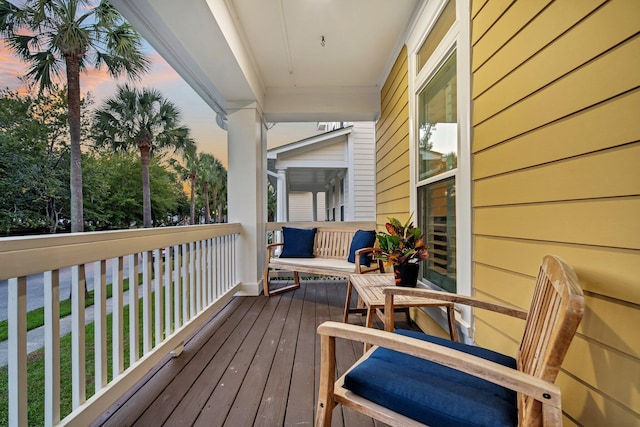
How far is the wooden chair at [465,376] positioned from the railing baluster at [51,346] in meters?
1.04

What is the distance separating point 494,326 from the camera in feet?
4.65

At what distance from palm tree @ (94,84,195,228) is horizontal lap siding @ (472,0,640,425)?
252cm

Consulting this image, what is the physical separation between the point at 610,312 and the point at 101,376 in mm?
2022

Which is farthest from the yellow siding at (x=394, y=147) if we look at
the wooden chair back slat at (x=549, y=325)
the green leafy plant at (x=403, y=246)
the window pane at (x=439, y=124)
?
the wooden chair back slat at (x=549, y=325)

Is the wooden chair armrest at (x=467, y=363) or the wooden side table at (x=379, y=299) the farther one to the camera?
the wooden side table at (x=379, y=299)

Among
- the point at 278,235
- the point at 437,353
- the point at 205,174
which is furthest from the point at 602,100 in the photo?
the point at 205,174

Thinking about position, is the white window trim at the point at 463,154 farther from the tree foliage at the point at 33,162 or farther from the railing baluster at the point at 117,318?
the tree foliage at the point at 33,162

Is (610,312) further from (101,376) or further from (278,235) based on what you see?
(278,235)

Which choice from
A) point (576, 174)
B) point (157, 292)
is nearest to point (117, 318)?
point (157, 292)

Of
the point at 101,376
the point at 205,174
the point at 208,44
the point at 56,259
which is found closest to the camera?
the point at 56,259

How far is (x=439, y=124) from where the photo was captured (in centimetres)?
214

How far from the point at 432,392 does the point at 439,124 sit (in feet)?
6.05

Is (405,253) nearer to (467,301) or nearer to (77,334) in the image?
(467,301)

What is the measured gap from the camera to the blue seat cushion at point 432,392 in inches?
31.4
